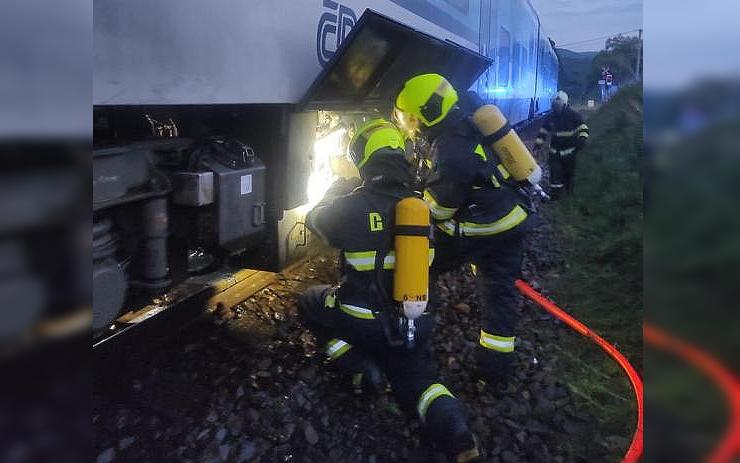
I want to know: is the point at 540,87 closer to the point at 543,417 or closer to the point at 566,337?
the point at 566,337

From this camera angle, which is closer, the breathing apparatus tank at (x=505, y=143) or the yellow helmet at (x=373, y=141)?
the yellow helmet at (x=373, y=141)

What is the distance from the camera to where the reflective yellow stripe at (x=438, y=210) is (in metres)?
3.58

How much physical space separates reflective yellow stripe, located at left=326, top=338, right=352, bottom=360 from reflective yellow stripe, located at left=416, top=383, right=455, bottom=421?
0.55m

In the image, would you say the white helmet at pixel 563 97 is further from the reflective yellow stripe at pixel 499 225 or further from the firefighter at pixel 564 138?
the reflective yellow stripe at pixel 499 225

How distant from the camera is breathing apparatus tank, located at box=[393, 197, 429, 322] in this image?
2838mm

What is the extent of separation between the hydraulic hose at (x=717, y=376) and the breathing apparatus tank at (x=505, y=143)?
2.99m

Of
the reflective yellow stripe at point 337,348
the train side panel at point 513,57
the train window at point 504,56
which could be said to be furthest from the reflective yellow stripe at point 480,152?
the train window at point 504,56

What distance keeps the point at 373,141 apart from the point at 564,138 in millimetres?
7129

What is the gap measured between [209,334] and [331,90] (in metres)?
1.76

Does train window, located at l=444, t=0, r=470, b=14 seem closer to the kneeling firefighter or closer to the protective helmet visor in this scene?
the protective helmet visor

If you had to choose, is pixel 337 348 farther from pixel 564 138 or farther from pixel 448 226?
pixel 564 138

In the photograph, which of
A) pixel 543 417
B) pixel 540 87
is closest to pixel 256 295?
pixel 543 417

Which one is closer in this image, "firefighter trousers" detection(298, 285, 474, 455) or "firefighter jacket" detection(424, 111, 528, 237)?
"firefighter trousers" detection(298, 285, 474, 455)

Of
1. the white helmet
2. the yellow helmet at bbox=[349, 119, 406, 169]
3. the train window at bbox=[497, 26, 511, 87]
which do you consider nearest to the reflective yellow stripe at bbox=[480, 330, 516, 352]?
the yellow helmet at bbox=[349, 119, 406, 169]
